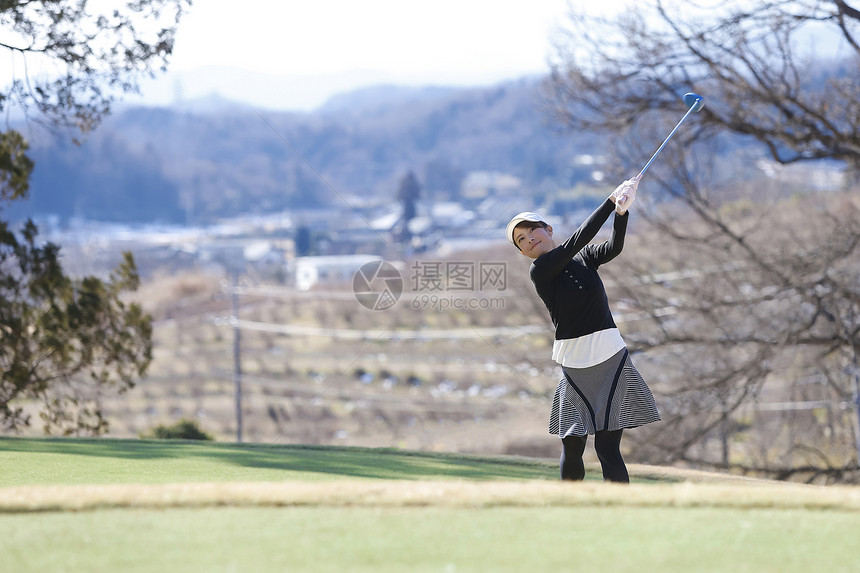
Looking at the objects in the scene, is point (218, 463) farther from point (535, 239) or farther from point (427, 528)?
point (427, 528)

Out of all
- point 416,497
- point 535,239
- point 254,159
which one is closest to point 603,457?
point 535,239

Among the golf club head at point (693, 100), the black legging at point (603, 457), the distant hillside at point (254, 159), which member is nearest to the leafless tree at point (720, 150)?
the golf club head at point (693, 100)

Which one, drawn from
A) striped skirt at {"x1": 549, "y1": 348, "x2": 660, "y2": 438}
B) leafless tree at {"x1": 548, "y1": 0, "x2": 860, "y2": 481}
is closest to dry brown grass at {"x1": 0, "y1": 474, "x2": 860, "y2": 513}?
striped skirt at {"x1": 549, "y1": 348, "x2": 660, "y2": 438}

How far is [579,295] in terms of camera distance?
202 inches

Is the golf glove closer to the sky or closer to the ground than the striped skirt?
closer to the sky

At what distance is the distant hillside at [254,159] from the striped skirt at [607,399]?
64.7 m

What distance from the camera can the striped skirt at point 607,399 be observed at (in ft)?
16.6

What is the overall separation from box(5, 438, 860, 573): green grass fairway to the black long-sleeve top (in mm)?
1060

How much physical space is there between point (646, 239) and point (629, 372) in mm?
14005

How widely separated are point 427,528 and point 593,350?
1826 millimetres

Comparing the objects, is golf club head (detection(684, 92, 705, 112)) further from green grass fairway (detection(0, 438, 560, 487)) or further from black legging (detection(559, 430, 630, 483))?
green grass fairway (detection(0, 438, 560, 487))

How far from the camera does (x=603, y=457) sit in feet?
17.0

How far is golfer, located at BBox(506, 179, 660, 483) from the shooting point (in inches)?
199

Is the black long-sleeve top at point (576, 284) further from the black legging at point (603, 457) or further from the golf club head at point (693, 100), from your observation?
the golf club head at point (693, 100)
